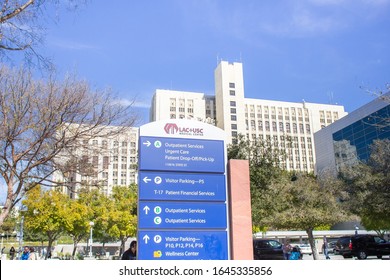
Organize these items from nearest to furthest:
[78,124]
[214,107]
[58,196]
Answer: [78,124] < [58,196] < [214,107]

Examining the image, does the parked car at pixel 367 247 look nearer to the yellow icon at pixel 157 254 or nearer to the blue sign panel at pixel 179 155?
the blue sign panel at pixel 179 155

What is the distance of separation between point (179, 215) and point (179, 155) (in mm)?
1140

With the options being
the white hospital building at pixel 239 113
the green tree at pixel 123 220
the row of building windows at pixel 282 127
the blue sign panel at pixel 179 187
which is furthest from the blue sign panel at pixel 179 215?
the row of building windows at pixel 282 127

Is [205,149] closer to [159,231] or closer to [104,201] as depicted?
[159,231]

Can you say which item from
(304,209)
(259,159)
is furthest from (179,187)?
(304,209)

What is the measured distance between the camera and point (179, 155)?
8.00m

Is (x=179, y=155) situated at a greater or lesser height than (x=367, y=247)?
greater

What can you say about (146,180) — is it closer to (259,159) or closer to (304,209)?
(259,159)

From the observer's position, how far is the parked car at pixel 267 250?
87.4 feet

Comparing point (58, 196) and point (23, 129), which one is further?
point (58, 196)

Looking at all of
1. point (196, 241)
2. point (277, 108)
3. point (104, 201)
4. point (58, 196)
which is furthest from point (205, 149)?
point (277, 108)

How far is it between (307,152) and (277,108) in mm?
16060

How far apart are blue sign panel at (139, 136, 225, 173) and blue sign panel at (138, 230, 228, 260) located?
120cm

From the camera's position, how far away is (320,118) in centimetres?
12638
